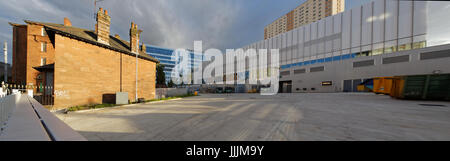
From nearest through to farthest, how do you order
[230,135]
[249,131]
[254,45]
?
[230,135] → [249,131] → [254,45]

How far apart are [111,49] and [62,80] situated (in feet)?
13.0

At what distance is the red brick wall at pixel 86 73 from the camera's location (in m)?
8.62

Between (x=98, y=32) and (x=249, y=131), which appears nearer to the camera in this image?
(x=249, y=131)

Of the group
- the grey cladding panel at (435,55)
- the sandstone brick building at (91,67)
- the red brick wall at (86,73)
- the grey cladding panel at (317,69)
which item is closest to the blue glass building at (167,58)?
the sandstone brick building at (91,67)

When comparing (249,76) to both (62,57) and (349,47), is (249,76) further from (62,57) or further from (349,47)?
(62,57)

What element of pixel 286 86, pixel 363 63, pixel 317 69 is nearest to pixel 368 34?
pixel 363 63

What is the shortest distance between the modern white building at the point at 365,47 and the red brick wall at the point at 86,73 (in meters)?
38.1

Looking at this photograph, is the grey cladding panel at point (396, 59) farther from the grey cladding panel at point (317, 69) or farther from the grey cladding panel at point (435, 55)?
the grey cladding panel at point (317, 69)

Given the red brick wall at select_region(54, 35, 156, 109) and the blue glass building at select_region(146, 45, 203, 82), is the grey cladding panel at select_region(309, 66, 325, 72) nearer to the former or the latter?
the red brick wall at select_region(54, 35, 156, 109)

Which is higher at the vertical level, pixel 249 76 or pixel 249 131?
pixel 249 76
